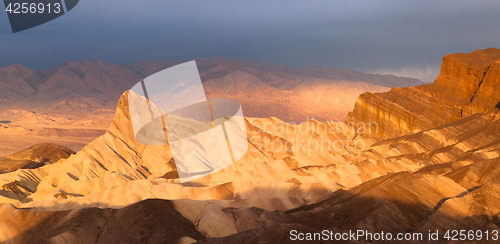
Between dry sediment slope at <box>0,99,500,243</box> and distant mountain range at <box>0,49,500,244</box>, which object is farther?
distant mountain range at <box>0,49,500,244</box>

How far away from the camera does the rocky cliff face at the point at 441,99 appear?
7425 cm

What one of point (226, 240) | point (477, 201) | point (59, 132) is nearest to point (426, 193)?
point (477, 201)

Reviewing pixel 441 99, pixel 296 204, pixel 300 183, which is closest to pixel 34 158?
pixel 300 183

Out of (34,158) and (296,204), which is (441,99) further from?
(34,158)

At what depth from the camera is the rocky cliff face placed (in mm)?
74250

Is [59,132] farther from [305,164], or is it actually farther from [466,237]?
[466,237]

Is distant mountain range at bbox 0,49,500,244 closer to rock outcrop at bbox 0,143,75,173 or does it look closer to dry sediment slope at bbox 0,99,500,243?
dry sediment slope at bbox 0,99,500,243

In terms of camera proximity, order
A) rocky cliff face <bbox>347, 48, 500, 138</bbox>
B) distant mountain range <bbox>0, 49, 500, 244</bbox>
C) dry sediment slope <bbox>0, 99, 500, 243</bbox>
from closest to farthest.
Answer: dry sediment slope <bbox>0, 99, 500, 243</bbox>, distant mountain range <bbox>0, 49, 500, 244</bbox>, rocky cliff face <bbox>347, 48, 500, 138</bbox>

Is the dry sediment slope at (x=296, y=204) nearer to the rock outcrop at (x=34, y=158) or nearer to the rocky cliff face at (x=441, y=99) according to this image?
the rocky cliff face at (x=441, y=99)

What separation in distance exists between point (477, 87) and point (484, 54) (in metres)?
8.45

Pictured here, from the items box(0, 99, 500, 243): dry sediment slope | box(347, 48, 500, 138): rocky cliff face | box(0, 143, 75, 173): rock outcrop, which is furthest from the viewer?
box(0, 143, 75, 173): rock outcrop

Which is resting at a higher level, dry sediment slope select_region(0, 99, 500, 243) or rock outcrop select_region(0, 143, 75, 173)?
dry sediment slope select_region(0, 99, 500, 243)

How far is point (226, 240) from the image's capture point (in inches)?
1035

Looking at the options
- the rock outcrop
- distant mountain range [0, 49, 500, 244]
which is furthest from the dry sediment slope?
the rock outcrop
